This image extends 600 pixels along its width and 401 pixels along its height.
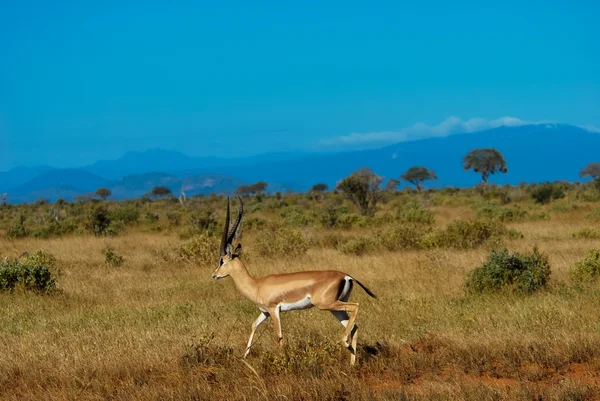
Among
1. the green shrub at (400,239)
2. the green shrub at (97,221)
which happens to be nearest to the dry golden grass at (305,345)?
the green shrub at (400,239)

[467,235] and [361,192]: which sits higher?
[361,192]

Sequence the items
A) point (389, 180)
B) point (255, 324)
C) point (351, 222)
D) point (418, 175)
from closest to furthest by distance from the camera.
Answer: point (255, 324)
point (351, 222)
point (389, 180)
point (418, 175)

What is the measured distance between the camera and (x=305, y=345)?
7.41 meters

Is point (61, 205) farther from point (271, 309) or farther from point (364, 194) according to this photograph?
point (271, 309)

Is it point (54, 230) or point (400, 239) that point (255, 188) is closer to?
point (54, 230)

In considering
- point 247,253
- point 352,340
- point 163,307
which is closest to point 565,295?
point 352,340

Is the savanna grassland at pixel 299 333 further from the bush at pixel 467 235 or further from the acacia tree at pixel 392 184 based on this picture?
the acacia tree at pixel 392 184

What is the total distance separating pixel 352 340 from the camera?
7.01 metres

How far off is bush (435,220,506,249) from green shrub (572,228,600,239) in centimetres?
282

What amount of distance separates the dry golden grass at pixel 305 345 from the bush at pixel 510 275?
0.37m

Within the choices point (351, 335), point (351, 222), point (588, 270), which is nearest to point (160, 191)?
point (351, 222)

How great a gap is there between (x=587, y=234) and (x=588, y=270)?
837 cm

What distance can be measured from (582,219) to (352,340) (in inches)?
883

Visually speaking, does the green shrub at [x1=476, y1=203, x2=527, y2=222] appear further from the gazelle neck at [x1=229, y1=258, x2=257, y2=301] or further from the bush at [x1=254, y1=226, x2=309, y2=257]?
the gazelle neck at [x1=229, y1=258, x2=257, y2=301]
